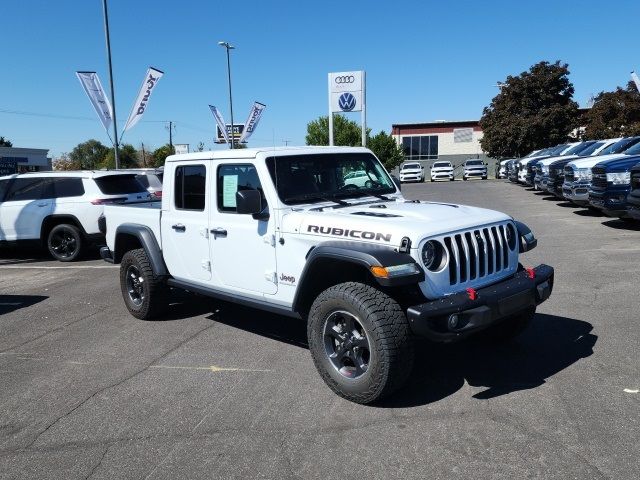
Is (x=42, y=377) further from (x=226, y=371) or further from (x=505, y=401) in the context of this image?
(x=505, y=401)

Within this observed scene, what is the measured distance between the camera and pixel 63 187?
10875 mm

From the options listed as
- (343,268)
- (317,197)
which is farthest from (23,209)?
(343,268)

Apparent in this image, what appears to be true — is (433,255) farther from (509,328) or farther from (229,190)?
(229,190)

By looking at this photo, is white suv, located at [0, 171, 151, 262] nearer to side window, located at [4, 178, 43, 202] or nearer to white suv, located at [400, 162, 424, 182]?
side window, located at [4, 178, 43, 202]

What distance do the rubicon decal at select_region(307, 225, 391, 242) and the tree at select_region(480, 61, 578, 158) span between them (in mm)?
36750

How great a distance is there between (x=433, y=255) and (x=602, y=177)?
30.6 feet

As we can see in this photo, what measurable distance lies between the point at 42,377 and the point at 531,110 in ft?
129

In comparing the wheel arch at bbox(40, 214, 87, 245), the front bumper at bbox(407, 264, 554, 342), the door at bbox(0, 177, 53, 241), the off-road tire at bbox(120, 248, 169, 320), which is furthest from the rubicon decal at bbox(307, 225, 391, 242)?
the door at bbox(0, 177, 53, 241)

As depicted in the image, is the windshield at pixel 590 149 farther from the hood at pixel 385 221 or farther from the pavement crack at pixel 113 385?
the pavement crack at pixel 113 385

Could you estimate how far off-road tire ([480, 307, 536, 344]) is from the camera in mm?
4809

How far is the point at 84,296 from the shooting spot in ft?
25.5

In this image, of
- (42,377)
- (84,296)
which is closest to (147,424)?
(42,377)

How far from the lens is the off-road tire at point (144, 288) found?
606cm

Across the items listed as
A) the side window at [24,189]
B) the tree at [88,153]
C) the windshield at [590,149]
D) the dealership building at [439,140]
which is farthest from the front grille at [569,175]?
the tree at [88,153]
